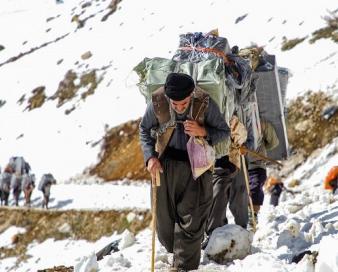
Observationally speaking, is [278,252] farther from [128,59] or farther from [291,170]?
[128,59]

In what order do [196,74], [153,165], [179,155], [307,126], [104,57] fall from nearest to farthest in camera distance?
[153,165], [179,155], [196,74], [307,126], [104,57]

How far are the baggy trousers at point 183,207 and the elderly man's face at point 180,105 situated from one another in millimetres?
446

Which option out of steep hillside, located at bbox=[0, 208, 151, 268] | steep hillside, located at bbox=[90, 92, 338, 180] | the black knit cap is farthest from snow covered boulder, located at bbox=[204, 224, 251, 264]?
steep hillside, located at bbox=[0, 208, 151, 268]

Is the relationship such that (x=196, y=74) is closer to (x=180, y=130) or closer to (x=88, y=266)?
(x=180, y=130)

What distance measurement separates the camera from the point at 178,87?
175 inches

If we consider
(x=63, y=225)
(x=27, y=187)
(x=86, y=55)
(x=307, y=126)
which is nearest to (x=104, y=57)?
(x=86, y=55)

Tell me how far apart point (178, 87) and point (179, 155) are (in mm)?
630

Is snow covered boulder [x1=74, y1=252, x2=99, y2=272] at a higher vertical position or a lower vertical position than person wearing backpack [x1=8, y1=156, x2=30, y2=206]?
higher

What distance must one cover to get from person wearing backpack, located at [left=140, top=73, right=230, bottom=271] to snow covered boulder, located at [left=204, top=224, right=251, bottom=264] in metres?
0.47

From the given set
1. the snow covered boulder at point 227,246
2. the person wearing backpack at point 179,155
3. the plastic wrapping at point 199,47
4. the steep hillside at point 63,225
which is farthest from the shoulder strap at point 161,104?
the steep hillside at point 63,225

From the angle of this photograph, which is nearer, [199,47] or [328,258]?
[328,258]

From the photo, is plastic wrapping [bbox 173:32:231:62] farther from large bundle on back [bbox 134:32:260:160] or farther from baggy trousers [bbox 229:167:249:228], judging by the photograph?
baggy trousers [bbox 229:167:249:228]

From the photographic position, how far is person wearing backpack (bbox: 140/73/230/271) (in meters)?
4.59

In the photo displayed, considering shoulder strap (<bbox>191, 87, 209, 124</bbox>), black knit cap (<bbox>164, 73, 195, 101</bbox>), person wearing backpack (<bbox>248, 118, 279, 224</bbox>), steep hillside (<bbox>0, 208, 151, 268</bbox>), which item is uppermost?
black knit cap (<bbox>164, 73, 195, 101</bbox>)
